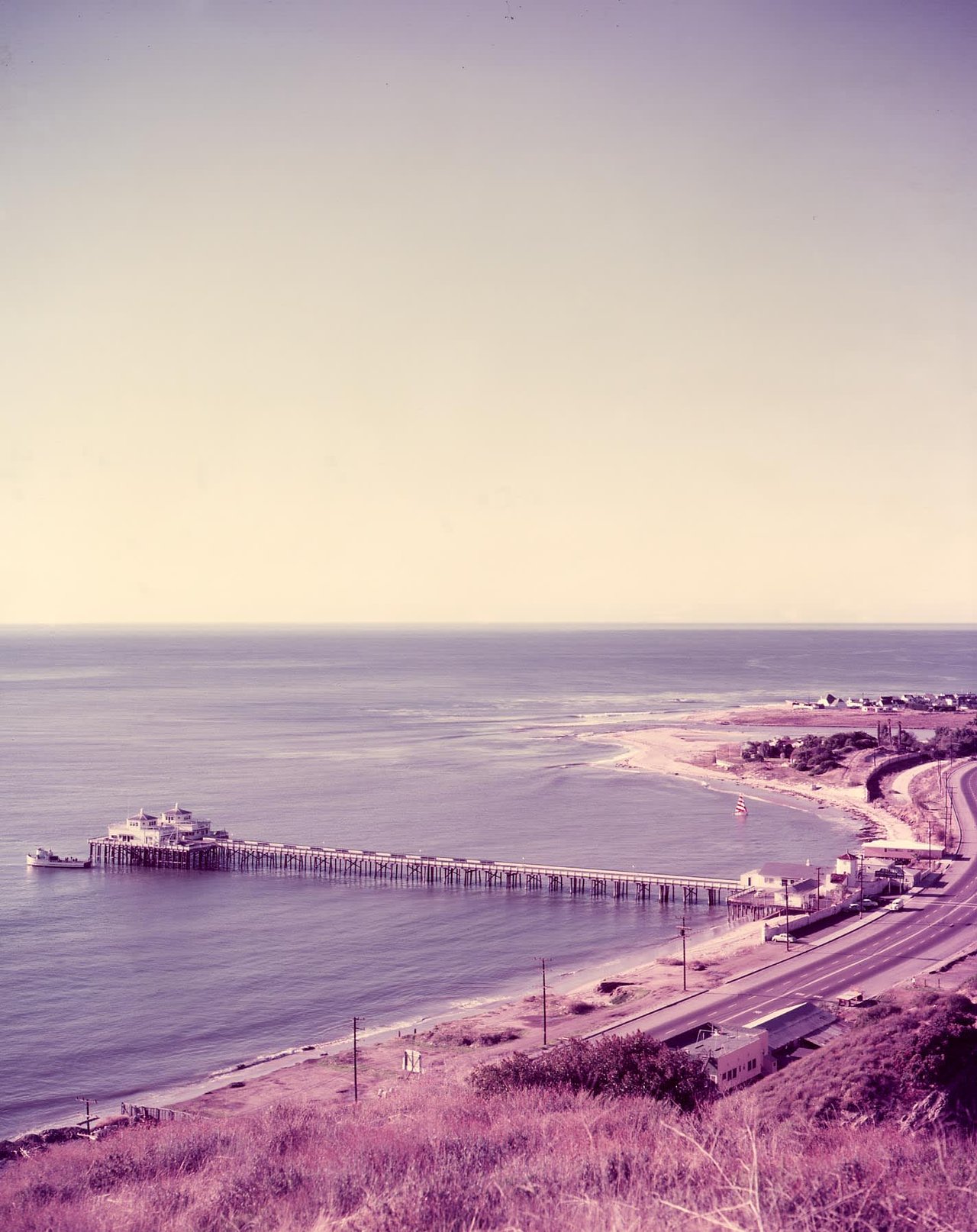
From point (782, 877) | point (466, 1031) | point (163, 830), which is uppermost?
point (163, 830)

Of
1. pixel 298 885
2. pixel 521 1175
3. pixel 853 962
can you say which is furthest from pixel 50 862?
pixel 521 1175

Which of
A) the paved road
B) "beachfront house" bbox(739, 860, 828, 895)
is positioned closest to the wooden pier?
"beachfront house" bbox(739, 860, 828, 895)

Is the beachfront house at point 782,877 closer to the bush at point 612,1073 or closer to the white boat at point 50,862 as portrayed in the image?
the bush at point 612,1073

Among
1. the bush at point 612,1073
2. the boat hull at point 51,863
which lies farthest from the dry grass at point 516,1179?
the boat hull at point 51,863

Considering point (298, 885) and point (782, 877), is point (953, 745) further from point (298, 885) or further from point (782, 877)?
point (298, 885)

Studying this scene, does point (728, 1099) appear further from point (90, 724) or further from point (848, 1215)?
point (90, 724)

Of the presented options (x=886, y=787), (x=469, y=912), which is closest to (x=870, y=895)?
(x=469, y=912)
